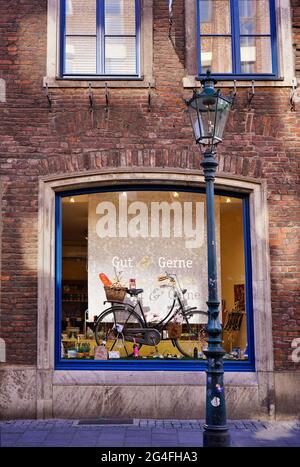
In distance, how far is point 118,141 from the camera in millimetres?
9422

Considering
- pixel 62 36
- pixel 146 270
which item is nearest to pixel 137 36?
pixel 62 36

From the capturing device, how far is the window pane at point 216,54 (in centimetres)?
980

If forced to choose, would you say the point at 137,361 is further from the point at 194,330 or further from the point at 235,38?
the point at 235,38

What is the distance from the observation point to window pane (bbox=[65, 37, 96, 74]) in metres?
9.77

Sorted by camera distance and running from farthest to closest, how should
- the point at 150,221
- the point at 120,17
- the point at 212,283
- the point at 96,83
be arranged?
1. the point at 120,17
2. the point at 150,221
3. the point at 96,83
4. the point at 212,283

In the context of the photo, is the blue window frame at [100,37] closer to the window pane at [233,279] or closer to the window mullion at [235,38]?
the window mullion at [235,38]

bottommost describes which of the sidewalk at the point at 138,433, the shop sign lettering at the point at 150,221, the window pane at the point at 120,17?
the sidewalk at the point at 138,433

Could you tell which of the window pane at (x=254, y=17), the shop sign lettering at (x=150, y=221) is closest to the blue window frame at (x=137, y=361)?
the shop sign lettering at (x=150, y=221)

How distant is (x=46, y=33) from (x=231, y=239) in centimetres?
453

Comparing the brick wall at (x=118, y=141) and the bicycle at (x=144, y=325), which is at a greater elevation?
the brick wall at (x=118, y=141)

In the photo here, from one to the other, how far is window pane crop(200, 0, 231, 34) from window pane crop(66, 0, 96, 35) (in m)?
1.84

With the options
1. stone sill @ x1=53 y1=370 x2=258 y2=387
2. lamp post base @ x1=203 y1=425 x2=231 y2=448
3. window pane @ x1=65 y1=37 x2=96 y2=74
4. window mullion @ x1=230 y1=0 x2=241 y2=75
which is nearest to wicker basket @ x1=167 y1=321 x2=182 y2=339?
stone sill @ x1=53 y1=370 x2=258 y2=387

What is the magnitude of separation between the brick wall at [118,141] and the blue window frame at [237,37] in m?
0.44

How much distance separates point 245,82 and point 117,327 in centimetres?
448
